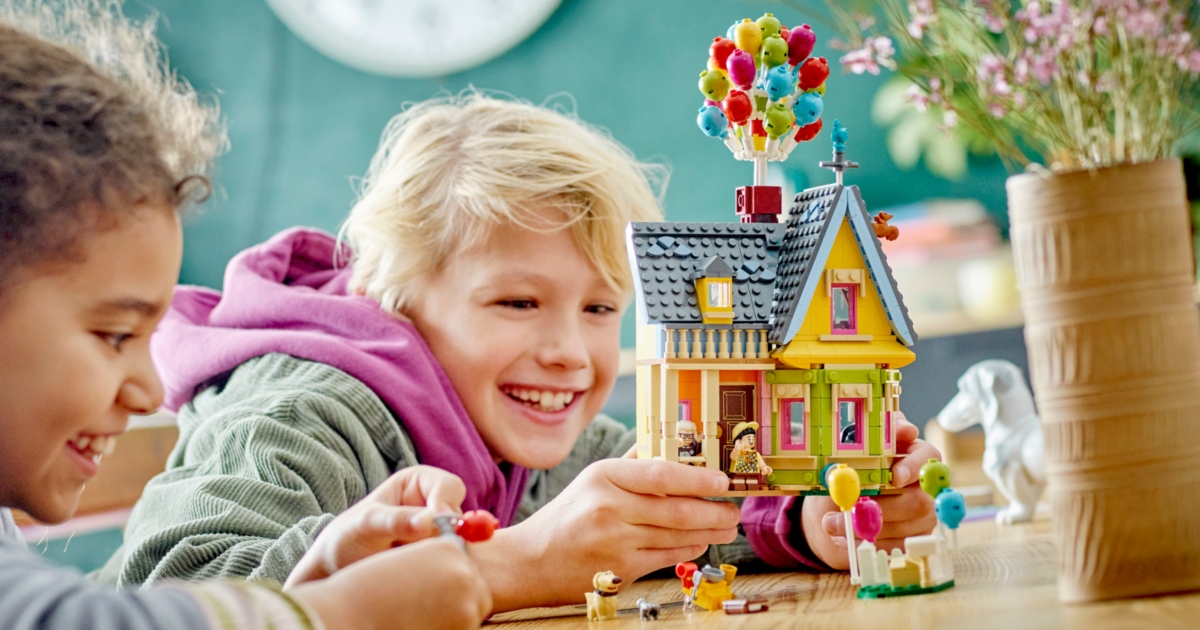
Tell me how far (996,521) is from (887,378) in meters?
0.46

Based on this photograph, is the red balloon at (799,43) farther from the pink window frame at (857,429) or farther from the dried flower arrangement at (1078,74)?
the pink window frame at (857,429)

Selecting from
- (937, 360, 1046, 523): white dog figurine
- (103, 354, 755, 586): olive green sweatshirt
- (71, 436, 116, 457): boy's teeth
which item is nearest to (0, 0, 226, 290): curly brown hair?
(71, 436, 116, 457): boy's teeth

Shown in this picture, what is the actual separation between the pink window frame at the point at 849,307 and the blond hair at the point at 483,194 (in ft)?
1.25

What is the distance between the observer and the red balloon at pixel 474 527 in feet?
2.15

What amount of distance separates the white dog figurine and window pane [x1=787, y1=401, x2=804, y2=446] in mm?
432

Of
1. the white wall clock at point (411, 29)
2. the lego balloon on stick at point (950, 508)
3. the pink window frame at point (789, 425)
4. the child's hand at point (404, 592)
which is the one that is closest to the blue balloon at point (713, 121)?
the pink window frame at point (789, 425)

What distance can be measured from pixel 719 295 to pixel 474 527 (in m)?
0.28

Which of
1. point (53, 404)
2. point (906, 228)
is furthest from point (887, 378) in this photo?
point (906, 228)

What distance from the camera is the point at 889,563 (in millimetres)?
775

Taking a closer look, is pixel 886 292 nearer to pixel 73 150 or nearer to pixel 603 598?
pixel 603 598

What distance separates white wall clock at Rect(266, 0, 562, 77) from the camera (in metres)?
2.90

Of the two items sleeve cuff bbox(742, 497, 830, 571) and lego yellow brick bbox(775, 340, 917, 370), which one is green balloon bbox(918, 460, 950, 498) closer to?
lego yellow brick bbox(775, 340, 917, 370)

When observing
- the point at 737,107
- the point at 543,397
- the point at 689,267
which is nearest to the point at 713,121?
the point at 737,107

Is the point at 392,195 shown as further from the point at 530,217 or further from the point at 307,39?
the point at 307,39
